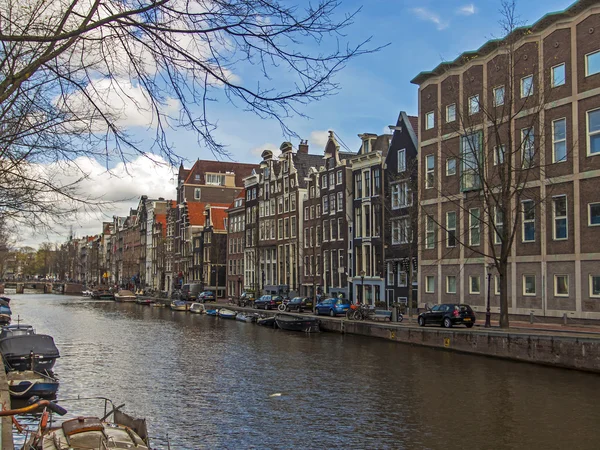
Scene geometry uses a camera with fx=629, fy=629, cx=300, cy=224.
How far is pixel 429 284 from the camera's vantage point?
52.2m

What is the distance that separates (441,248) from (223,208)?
67472mm

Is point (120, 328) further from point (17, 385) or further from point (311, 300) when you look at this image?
point (17, 385)

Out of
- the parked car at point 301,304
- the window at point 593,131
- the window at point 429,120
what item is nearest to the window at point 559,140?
the window at point 593,131

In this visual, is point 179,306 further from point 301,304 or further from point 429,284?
point 429,284

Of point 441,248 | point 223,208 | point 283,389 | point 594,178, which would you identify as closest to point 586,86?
point 594,178

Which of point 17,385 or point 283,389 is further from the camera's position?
point 283,389

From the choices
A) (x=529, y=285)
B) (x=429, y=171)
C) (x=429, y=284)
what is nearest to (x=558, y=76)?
(x=529, y=285)

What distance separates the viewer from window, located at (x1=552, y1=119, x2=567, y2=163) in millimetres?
39812

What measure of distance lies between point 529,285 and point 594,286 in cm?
532

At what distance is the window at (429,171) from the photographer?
52.2 meters

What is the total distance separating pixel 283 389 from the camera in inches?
1000

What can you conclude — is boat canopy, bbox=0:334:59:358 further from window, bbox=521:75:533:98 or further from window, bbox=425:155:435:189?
window, bbox=425:155:435:189

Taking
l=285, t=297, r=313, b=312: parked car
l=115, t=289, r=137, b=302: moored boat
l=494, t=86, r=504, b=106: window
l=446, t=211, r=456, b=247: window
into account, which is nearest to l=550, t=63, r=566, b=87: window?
l=494, t=86, r=504, b=106: window

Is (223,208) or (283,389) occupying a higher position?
(223,208)
